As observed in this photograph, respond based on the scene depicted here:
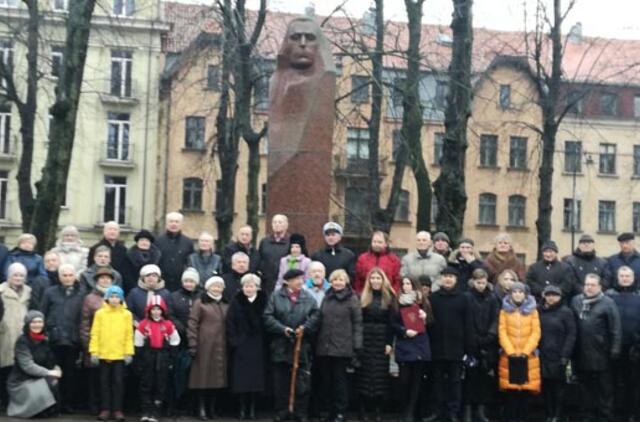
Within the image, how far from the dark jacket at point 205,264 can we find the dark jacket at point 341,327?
1610mm

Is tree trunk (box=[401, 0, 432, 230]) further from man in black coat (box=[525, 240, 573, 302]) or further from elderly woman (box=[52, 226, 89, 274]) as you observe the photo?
elderly woman (box=[52, 226, 89, 274])

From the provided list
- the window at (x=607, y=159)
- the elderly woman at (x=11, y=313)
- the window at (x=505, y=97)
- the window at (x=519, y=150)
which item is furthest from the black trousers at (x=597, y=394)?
the window at (x=607, y=159)

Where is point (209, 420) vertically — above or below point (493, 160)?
below

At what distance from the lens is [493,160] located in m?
53.0

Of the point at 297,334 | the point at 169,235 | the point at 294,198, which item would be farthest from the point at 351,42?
the point at 297,334

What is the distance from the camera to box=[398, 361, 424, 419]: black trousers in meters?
12.1

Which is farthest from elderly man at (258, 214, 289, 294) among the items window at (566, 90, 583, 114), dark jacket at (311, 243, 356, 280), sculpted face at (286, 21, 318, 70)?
window at (566, 90, 583, 114)

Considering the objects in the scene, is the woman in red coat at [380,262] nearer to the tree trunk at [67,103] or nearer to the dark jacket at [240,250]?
the dark jacket at [240,250]

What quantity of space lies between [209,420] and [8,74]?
46.3 feet

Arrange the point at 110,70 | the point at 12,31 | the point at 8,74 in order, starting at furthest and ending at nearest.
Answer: the point at 110,70
the point at 8,74
the point at 12,31

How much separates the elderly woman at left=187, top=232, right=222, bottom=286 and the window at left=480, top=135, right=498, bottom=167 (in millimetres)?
38190

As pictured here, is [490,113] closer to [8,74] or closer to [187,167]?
[187,167]

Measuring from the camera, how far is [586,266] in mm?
13547

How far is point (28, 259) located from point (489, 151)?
41550mm
